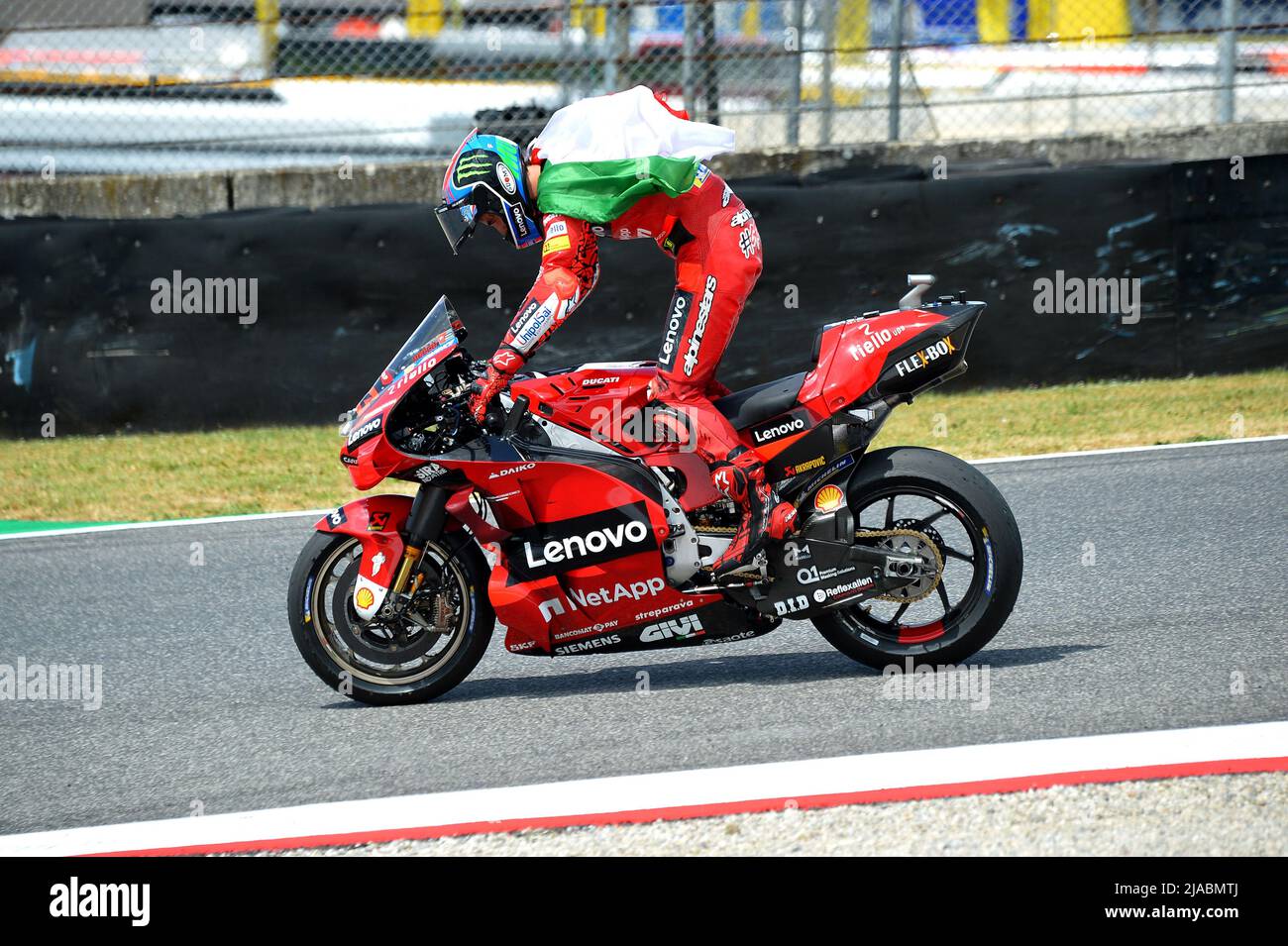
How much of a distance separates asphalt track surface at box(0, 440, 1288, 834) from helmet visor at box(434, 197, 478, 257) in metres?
1.68

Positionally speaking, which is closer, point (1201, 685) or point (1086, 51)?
point (1201, 685)

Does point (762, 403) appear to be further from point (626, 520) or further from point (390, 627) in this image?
point (390, 627)

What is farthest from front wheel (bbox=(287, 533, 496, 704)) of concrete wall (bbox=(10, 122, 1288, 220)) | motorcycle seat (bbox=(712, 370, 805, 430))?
concrete wall (bbox=(10, 122, 1288, 220))

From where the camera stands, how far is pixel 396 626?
5.25 meters

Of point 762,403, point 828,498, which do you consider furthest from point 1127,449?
point 762,403

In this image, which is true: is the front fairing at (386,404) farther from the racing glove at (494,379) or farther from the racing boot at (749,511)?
the racing boot at (749,511)

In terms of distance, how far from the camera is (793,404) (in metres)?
5.18

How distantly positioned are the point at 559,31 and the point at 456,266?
2328 millimetres

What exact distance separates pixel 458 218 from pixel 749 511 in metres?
1.45

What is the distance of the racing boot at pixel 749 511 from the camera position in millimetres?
5121

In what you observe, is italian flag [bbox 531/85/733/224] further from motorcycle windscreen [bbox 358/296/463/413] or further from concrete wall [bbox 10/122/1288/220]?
concrete wall [bbox 10/122/1288/220]
